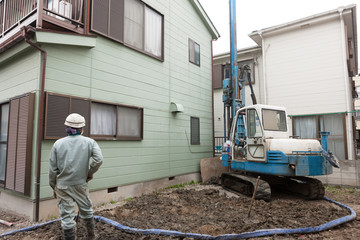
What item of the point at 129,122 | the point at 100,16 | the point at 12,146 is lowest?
the point at 12,146

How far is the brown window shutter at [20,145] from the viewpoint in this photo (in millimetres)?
4688

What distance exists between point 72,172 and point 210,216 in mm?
2776

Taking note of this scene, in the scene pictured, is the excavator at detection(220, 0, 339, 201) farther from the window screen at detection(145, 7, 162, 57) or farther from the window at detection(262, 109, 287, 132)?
the window screen at detection(145, 7, 162, 57)

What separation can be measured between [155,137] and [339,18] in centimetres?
837

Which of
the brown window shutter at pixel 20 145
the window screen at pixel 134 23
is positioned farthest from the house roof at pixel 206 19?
the brown window shutter at pixel 20 145

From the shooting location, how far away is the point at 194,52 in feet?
32.6

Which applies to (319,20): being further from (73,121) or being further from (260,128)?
(73,121)

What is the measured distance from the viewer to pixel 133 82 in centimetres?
691

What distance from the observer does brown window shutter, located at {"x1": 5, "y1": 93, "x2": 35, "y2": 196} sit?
15.4 feet

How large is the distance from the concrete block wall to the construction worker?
831cm

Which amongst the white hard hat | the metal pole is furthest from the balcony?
the metal pole

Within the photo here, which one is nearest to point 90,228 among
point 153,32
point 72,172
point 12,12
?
point 72,172

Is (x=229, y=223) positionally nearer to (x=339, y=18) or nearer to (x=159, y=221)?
(x=159, y=221)

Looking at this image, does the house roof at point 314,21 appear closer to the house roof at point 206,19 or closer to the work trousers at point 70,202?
the house roof at point 206,19
